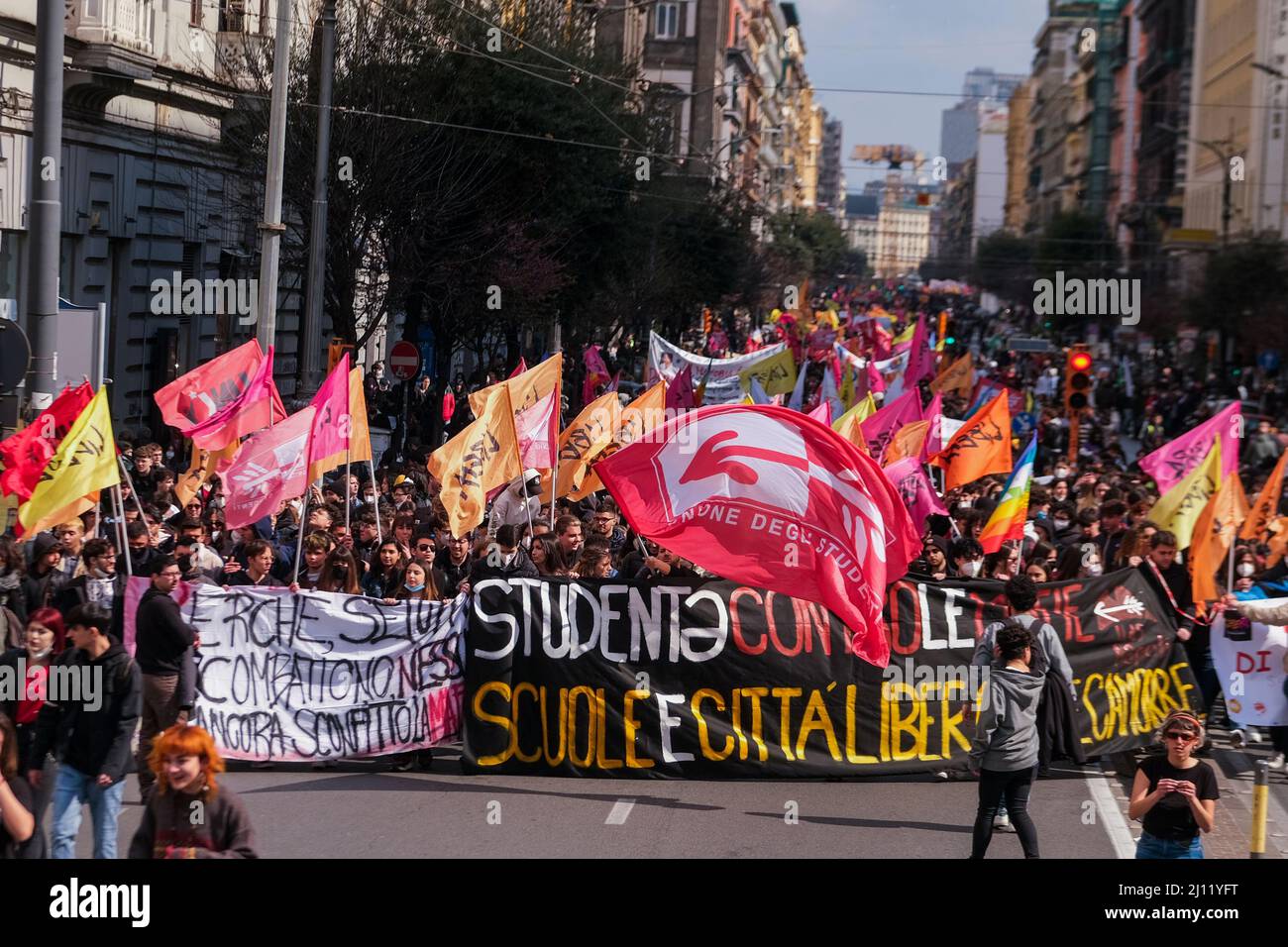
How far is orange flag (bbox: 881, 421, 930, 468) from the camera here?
1850 cm

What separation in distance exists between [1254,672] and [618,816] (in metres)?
4.42

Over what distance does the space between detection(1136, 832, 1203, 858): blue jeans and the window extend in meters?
93.5

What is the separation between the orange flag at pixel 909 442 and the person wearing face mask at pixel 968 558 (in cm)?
365

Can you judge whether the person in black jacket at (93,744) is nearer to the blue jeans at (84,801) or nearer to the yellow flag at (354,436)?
the blue jeans at (84,801)

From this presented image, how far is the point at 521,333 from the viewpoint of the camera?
143 feet

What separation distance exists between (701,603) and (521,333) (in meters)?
32.4

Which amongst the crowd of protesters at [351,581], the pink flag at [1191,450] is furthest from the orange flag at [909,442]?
the pink flag at [1191,450]

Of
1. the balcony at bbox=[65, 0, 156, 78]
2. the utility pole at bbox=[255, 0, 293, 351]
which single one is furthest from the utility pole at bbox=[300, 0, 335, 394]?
the balcony at bbox=[65, 0, 156, 78]

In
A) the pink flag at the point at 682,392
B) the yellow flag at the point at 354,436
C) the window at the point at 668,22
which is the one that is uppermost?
the window at the point at 668,22

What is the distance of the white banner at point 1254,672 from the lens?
12.0m

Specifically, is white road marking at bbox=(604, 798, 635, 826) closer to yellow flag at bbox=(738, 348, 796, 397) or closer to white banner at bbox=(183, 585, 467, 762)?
white banner at bbox=(183, 585, 467, 762)

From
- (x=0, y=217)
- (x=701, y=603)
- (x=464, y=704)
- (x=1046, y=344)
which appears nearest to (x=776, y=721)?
(x=701, y=603)
